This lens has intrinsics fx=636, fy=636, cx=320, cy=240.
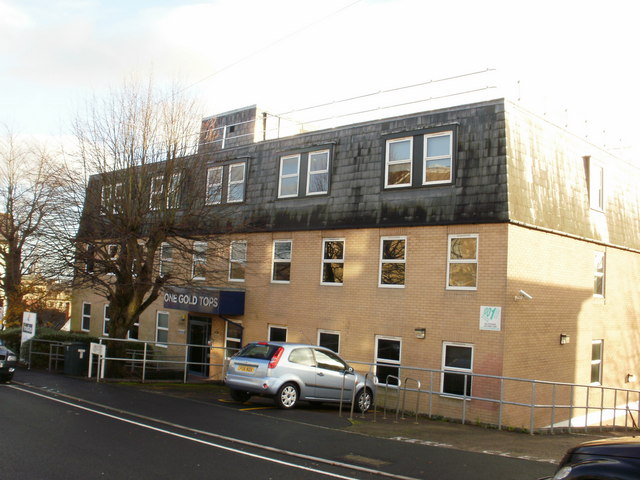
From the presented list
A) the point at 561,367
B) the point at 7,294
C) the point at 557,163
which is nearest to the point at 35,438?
the point at 561,367

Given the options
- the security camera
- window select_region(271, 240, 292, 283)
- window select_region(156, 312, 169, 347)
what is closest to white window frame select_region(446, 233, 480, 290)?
the security camera

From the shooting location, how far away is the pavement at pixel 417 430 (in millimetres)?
10906

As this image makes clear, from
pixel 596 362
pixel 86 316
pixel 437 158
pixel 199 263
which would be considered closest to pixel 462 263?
pixel 437 158

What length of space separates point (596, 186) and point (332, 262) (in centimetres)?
856

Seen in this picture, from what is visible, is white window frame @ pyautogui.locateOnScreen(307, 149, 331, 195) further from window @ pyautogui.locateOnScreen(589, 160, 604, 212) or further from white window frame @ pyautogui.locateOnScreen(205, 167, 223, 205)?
window @ pyautogui.locateOnScreen(589, 160, 604, 212)

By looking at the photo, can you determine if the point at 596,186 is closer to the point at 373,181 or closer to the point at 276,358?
the point at 373,181

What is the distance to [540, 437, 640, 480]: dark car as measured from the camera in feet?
17.8

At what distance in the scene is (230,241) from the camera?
20.9 metres

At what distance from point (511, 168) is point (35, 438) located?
40.1 feet

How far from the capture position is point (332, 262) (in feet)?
64.4

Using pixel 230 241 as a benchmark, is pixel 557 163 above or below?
above

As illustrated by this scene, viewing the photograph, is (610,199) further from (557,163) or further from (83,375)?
(83,375)

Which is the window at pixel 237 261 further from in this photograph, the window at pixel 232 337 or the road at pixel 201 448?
the road at pixel 201 448

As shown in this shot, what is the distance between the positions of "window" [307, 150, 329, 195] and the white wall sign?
256 inches
